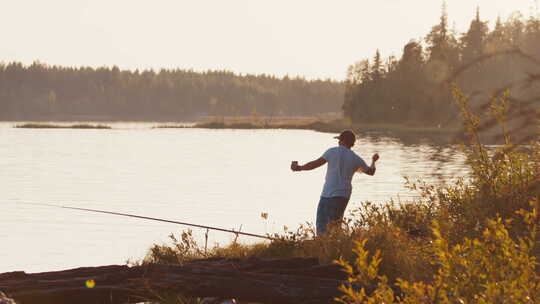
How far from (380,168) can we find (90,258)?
25.5m

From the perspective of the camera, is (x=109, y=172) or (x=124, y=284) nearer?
(x=124, y=284)

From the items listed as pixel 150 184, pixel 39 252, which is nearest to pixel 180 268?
pixel 39 252

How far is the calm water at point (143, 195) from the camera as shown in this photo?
56.8 feet

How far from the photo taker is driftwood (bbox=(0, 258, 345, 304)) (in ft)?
23.1

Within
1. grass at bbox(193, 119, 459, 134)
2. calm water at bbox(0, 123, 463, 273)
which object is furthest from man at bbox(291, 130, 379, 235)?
grass at bbox(193, 119, 459, 134)

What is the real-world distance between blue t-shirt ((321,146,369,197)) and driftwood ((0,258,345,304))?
3.12 metres

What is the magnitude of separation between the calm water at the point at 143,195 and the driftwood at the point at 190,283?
2.13 meters

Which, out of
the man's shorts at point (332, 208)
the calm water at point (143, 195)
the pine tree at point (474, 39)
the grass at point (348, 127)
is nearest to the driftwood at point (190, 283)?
the calm water at point (143, 195)

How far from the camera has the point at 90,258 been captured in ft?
52.4

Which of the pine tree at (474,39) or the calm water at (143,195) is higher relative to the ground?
the pine tree at (474,39)

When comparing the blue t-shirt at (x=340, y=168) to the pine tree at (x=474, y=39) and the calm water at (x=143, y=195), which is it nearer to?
the calm water at (x=143, y=195)

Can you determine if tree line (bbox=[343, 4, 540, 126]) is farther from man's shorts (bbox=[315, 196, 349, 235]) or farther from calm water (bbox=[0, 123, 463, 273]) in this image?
man's shorts (bbox=[315, 196, 349, 235])

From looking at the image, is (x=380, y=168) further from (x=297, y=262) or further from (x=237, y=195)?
(x=297, y=262)

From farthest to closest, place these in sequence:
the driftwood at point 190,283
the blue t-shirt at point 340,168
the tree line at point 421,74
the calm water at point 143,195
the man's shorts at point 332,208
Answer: the tree line at point 421,74, the calm water at point 143,195, the man's shorts at point 332,208, the blue t-shirt at point 340,168, the driftwood at point 190,283
